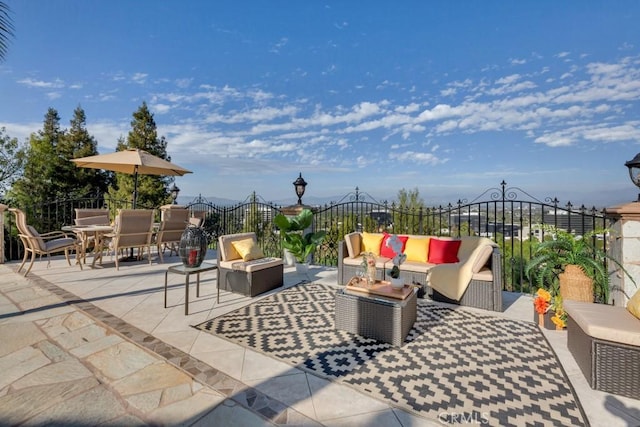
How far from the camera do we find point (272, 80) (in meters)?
9.49

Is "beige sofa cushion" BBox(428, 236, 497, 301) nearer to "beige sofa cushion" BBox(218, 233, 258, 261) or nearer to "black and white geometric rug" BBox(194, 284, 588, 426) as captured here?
"black and white geometric rug" BBox(194, 284, 588, 426)

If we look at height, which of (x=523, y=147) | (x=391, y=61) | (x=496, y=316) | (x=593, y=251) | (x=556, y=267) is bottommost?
(x=496, y=316)

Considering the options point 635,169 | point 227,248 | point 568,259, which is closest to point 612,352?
point 568,259

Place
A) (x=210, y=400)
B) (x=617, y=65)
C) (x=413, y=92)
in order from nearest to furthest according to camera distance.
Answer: (x=210, y=400) < (x=617, y=65) < (x=413, y=92)

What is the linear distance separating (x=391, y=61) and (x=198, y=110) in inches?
271

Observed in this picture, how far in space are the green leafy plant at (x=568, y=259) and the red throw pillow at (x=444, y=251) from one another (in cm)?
93

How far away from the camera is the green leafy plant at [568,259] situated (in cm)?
300

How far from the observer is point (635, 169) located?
300cm

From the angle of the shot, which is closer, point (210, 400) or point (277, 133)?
point (210, 400)

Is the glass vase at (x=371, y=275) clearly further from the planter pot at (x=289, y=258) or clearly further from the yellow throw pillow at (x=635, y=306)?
the planter pot at (x=289, y=258)

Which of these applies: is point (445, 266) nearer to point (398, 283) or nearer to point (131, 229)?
point (398, 283)

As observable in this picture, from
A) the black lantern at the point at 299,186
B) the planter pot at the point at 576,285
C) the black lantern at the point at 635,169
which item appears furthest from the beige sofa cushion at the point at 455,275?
the black lantern at the point at 299,186

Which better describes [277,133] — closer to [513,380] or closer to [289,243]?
[289,243]

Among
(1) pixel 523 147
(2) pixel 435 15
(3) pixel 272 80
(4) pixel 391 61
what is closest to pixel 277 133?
(3) pixel 272 80
